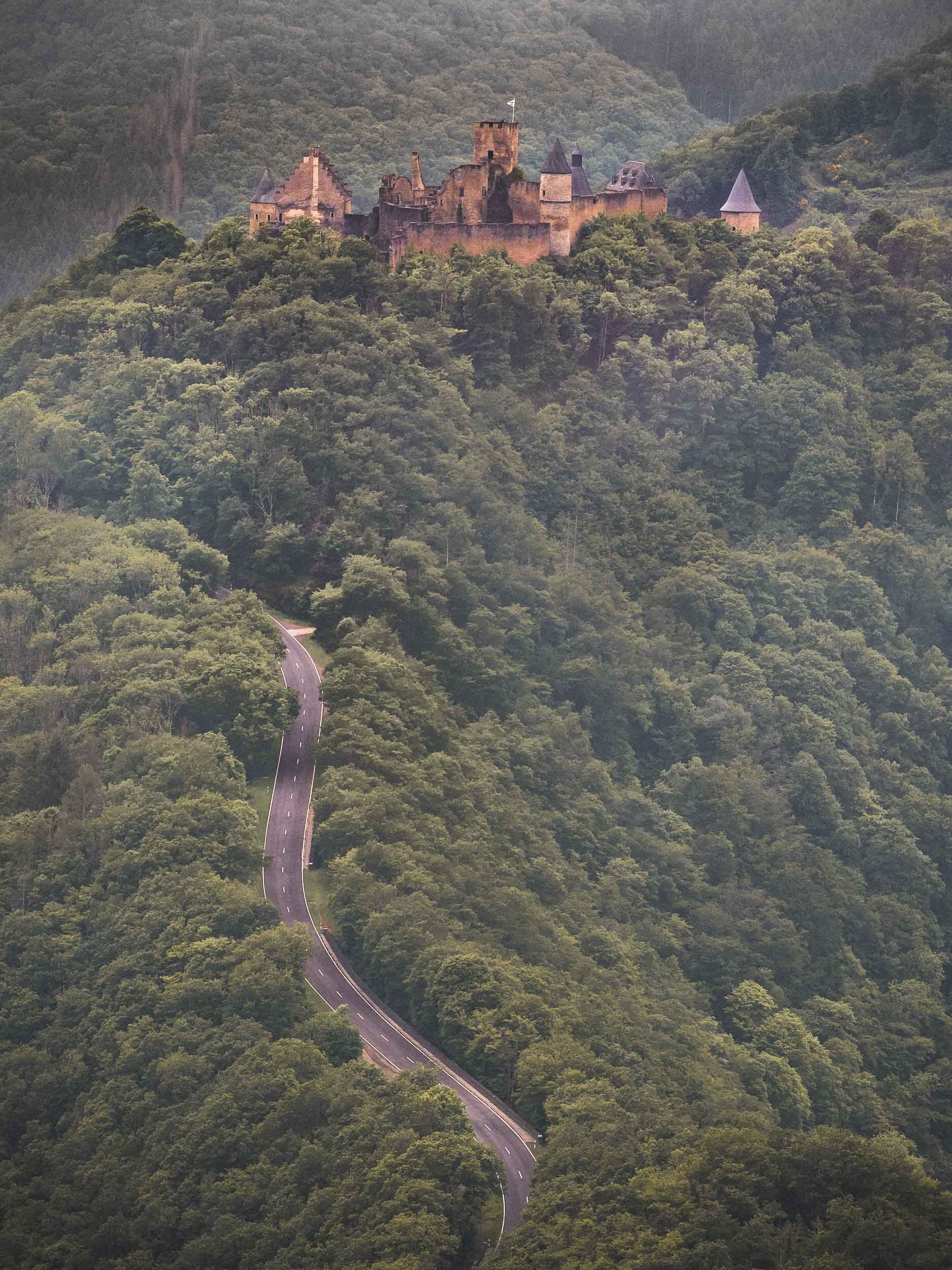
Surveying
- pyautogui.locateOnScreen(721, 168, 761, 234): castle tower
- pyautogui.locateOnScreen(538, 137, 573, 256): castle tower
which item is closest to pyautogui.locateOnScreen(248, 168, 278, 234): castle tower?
pyautogui.locateOnScreen(538, 137, 573, 256): castle tower

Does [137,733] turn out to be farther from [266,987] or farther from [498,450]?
[498,450]

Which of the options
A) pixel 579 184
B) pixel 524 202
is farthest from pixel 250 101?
pixel 524 202

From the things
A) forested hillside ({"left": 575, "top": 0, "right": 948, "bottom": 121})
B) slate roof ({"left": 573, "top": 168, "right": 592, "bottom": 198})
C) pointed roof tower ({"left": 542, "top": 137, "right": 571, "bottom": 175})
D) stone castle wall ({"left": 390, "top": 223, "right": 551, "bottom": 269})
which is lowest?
stone castle wall ({"left": 390, "top": 223, "right": 551, "bottom": 269})

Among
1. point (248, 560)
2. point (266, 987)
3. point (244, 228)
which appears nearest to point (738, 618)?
point (248, 560)

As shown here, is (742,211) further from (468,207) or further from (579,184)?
(468,207)

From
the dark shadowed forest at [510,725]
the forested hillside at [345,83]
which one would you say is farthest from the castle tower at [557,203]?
the forested hillside at [345,83]

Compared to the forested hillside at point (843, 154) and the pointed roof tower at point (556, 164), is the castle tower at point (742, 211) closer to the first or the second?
the forested hillside at point (843, 154)

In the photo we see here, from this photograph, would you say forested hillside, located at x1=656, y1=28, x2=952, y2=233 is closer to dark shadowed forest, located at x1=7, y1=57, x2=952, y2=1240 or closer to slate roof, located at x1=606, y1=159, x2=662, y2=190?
dark shadowed forest, located at x1=7, y1=57, x2=952, y2=1240
